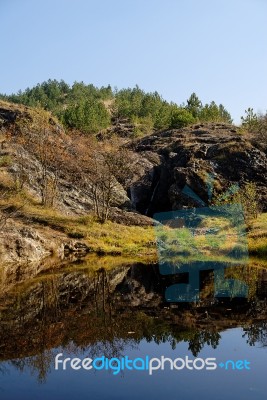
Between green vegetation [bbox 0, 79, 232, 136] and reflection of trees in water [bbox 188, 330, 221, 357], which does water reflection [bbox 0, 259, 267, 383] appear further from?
green vegetation [bbox 0, 79, 232, 136]

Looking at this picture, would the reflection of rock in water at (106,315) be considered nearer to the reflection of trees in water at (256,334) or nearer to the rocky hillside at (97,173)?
the reflection of trees in water at (256,334)

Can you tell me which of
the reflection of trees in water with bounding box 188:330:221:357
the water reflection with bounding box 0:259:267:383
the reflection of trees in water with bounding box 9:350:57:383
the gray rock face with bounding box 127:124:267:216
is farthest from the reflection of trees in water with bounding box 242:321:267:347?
the gray rock face with bounding box 127:124:267:216

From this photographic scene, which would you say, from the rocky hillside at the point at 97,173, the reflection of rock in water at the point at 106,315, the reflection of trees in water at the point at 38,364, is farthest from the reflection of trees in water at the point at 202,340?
the rocky hillside at the point at 97,173

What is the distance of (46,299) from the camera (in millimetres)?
19188

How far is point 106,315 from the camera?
643 inches

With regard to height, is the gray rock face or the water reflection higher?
the gray rock face

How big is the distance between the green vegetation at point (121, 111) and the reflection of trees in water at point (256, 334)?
48.0 meters

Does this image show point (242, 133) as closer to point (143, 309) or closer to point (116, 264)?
point (116, 264)

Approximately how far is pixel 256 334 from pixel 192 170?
162 ft

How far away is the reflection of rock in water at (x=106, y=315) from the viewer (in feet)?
43.5

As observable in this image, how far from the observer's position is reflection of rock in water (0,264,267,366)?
13258mm

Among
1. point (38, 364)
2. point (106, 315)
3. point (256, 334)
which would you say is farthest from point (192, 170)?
point (38, 364)

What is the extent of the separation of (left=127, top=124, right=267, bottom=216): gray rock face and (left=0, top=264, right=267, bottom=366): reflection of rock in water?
125ft

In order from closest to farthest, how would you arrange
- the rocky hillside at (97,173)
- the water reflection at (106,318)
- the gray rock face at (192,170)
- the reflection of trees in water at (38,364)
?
the reflection of trees in water at (38,364) < the water reflection at (106,318) < the rocky hillside at (97,173) < the gray rock face at (192,170)
